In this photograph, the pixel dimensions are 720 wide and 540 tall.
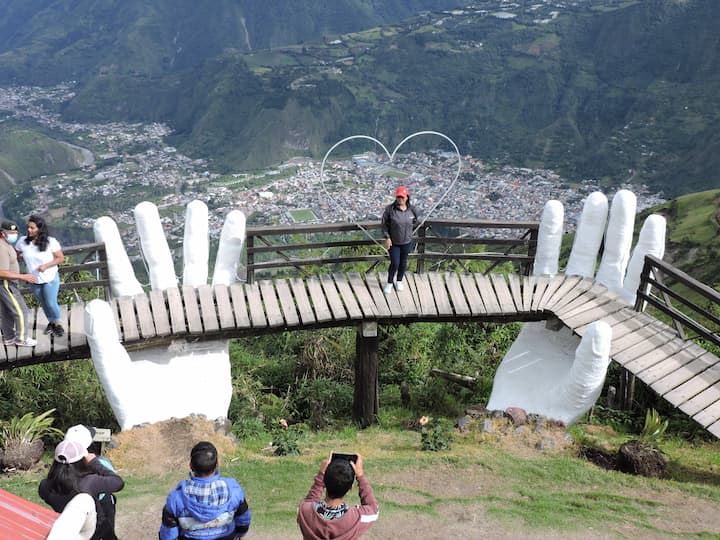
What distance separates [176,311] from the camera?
9750 mm

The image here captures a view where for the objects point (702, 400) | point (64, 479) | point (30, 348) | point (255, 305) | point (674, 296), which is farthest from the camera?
point (255, 305)

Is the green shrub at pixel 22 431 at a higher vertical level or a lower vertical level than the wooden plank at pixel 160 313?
lower

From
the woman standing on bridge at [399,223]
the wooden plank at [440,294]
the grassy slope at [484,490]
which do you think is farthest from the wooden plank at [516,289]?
the grassy slope at [484,490]

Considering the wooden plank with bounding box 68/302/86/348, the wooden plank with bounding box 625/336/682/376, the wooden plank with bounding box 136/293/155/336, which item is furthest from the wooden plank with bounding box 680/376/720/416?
the wooden plank with bounding box 68/302/86/348

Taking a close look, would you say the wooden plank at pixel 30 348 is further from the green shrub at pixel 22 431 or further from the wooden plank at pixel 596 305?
the wooden plank at pixel 596 305

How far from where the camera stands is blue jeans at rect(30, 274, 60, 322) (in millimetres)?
8469

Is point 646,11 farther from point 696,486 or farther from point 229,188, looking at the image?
point 696,486

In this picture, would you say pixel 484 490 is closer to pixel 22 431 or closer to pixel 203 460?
pixel 203 460

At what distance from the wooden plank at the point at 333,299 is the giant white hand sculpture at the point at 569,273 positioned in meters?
2.95

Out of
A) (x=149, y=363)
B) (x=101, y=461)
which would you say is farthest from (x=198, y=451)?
(x=149, y=363)

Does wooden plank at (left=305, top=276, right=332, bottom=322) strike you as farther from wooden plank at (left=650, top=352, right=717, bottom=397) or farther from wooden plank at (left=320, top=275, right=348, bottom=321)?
wooden plank at (left=650, top=352, right=717, bottom=397)

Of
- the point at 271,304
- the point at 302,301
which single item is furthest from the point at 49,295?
the point at 302,301

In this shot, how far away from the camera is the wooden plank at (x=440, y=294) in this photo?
10.2 m

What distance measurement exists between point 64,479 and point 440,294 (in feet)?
23.5
